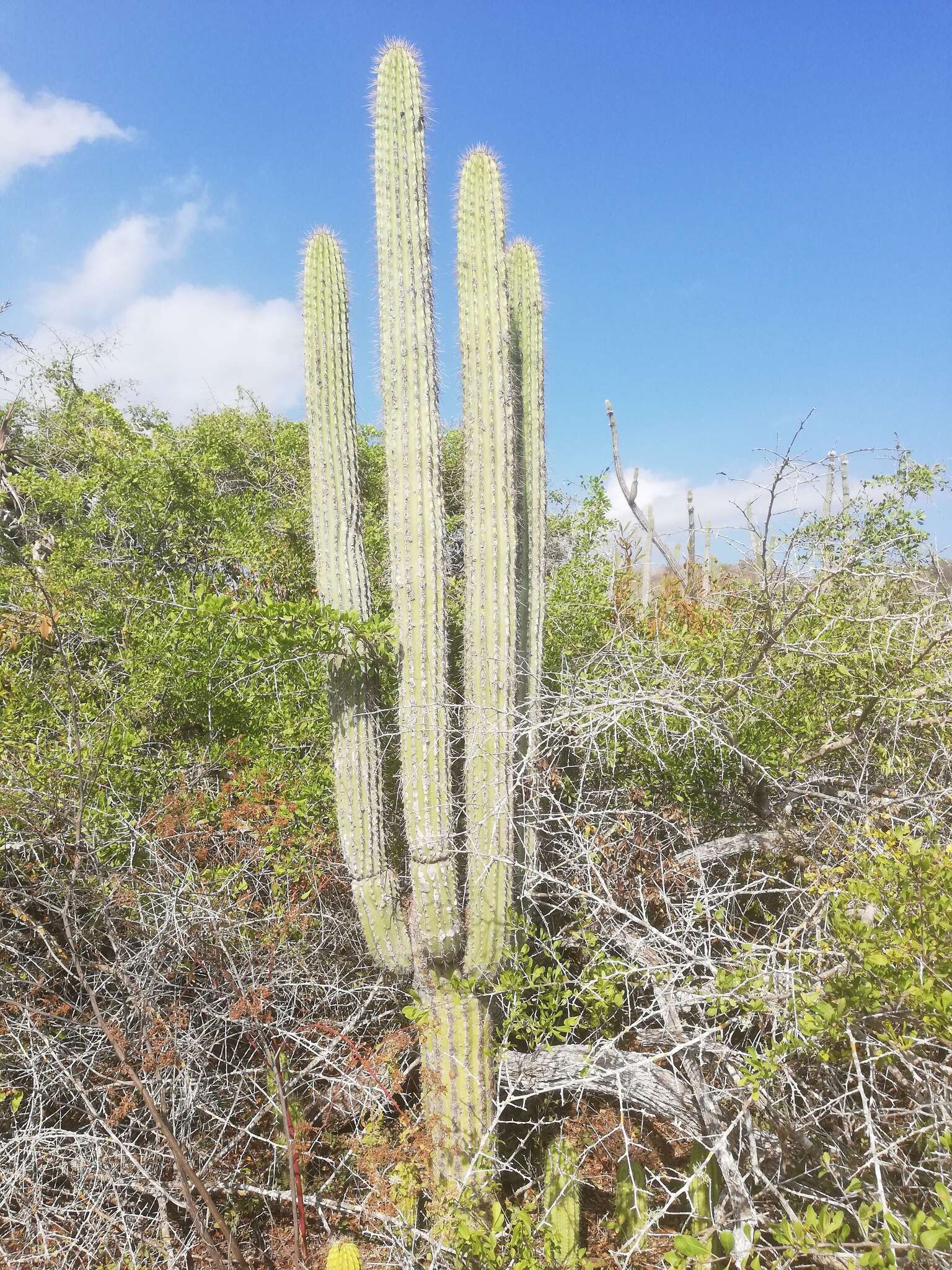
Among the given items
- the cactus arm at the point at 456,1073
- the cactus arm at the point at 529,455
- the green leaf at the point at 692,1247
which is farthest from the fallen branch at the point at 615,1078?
the green leaf at the point at 692,1247

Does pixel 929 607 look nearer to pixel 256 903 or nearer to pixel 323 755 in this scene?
pixel 323 755

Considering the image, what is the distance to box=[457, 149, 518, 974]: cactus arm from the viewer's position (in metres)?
3.08

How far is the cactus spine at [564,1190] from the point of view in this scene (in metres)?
3.01

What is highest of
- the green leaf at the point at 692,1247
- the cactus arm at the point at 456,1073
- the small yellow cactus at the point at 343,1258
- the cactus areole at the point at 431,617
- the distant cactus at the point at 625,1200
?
the cactus areole at the point at 431,617

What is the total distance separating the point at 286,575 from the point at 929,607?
12.1ft

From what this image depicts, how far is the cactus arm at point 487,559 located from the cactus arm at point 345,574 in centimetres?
44

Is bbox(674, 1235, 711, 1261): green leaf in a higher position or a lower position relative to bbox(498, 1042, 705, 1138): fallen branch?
higher

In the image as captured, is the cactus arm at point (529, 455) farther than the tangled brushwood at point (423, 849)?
Yes

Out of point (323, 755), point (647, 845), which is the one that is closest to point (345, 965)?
point (323, 755)

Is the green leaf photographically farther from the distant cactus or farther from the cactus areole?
the distant cactus

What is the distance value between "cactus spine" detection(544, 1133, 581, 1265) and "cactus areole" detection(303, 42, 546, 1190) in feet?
1.18

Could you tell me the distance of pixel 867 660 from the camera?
10.5 feet

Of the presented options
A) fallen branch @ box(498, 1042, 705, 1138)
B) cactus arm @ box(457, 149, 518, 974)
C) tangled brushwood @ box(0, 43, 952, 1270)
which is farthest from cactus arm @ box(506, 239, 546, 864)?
fallen branch @ box(498, 1042, 705, 1138)

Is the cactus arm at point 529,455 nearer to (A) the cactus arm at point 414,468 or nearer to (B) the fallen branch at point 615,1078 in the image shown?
(A) the cactus arm at point 414,468
